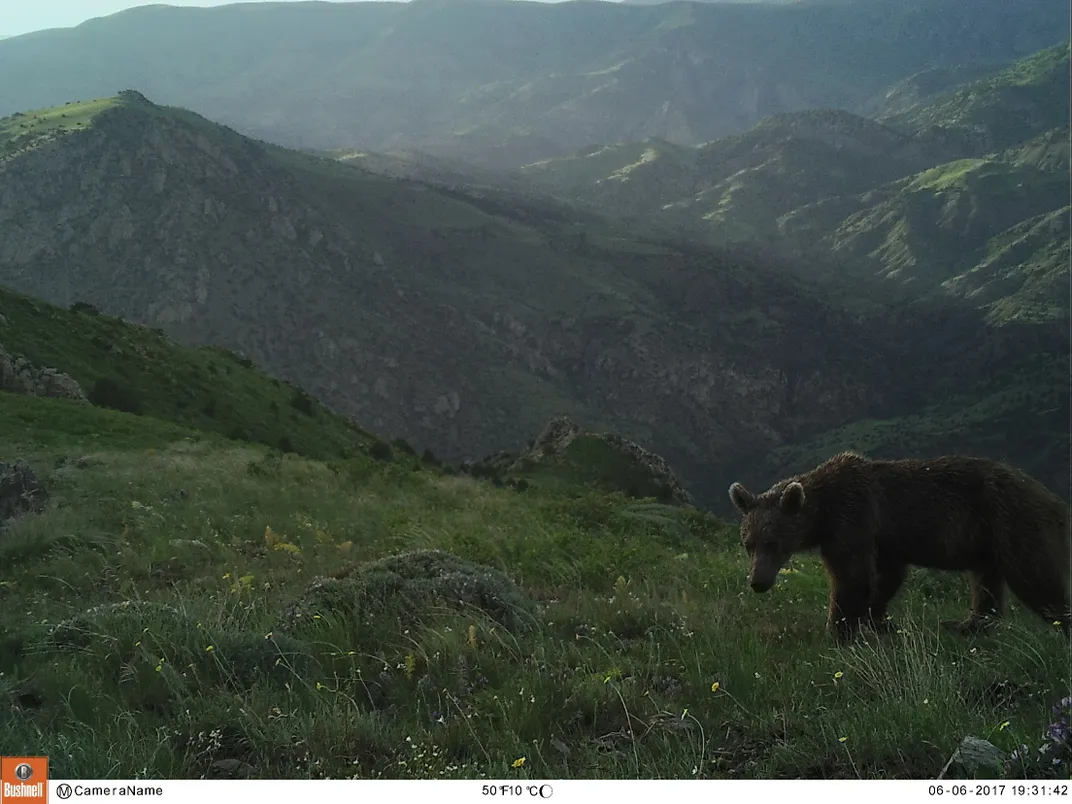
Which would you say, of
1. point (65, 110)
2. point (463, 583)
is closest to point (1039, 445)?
point (463, 583)

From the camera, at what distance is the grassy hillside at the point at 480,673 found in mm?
4191

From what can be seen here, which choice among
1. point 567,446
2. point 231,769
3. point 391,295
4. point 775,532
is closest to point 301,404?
point 567,446

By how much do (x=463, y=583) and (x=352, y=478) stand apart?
1602cm

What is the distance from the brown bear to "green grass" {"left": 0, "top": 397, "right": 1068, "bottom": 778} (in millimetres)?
427

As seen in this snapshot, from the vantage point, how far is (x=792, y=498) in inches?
258

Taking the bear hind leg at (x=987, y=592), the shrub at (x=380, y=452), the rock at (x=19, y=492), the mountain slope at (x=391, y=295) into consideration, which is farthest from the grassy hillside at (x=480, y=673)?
the mountain slope at (x=391, y=295)

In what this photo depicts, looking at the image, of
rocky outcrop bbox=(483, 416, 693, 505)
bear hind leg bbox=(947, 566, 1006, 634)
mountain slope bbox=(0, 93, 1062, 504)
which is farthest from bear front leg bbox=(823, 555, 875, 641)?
mountain slope bbox=(0, 93, 1062, 504)

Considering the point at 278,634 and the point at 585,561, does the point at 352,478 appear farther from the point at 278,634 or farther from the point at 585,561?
the point at 278,634

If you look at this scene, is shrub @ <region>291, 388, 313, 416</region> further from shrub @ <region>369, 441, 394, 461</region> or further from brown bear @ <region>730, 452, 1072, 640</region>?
brown bear @ <region>730, 452, 1072, 640</region>

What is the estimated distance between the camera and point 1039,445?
12938 centimetres

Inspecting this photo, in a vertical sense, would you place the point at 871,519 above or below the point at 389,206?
below

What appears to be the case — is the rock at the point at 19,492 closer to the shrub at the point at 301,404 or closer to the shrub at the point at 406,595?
the shrub at the point at 406,595
